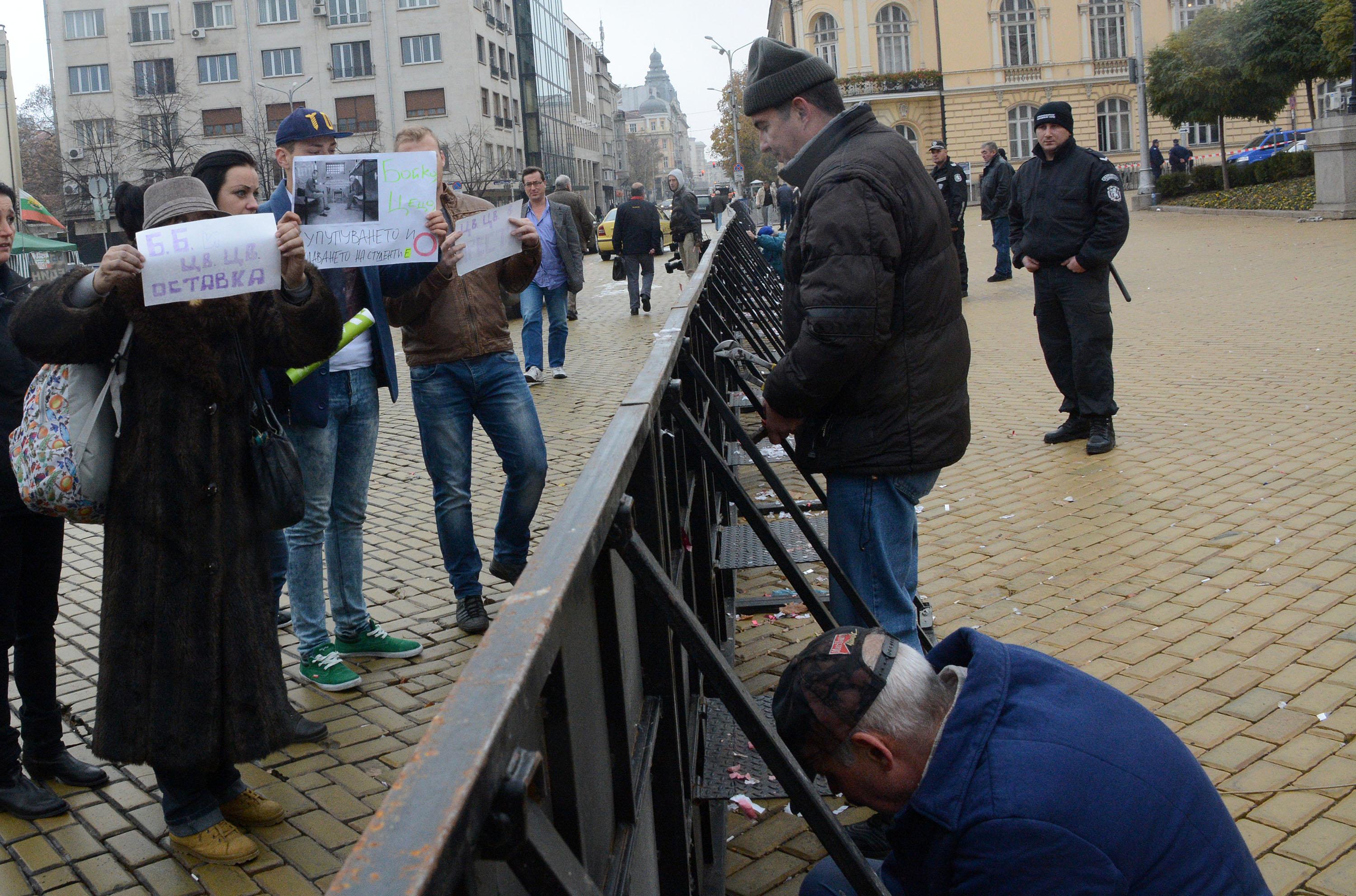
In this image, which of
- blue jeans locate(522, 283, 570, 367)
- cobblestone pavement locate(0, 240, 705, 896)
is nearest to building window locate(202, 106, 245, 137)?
blue jeans locate(522, 283, 570, 367)

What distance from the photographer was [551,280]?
12781mm

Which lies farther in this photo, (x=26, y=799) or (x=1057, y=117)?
(x=1057, y=117)

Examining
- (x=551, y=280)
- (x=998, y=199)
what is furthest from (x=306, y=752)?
(x=998, y=199)

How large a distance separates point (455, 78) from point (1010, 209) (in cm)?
7115

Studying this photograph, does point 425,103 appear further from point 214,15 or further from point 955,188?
point 955,188

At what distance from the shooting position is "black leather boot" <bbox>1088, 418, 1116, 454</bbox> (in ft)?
25.3

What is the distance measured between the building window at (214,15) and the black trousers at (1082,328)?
258 feet

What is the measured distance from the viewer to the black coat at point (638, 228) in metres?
17.8

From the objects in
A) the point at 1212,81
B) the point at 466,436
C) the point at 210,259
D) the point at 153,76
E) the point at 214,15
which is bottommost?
the point at 466,436

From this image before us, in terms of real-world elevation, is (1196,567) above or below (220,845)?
above

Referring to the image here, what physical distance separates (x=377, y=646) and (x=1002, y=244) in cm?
1466

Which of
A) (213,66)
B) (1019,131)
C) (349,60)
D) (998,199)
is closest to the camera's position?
(998,199)

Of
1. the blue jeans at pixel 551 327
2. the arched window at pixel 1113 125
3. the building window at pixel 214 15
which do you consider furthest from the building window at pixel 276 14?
the blue jeans at pixel 551 327

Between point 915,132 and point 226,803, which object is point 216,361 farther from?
point 915,132
